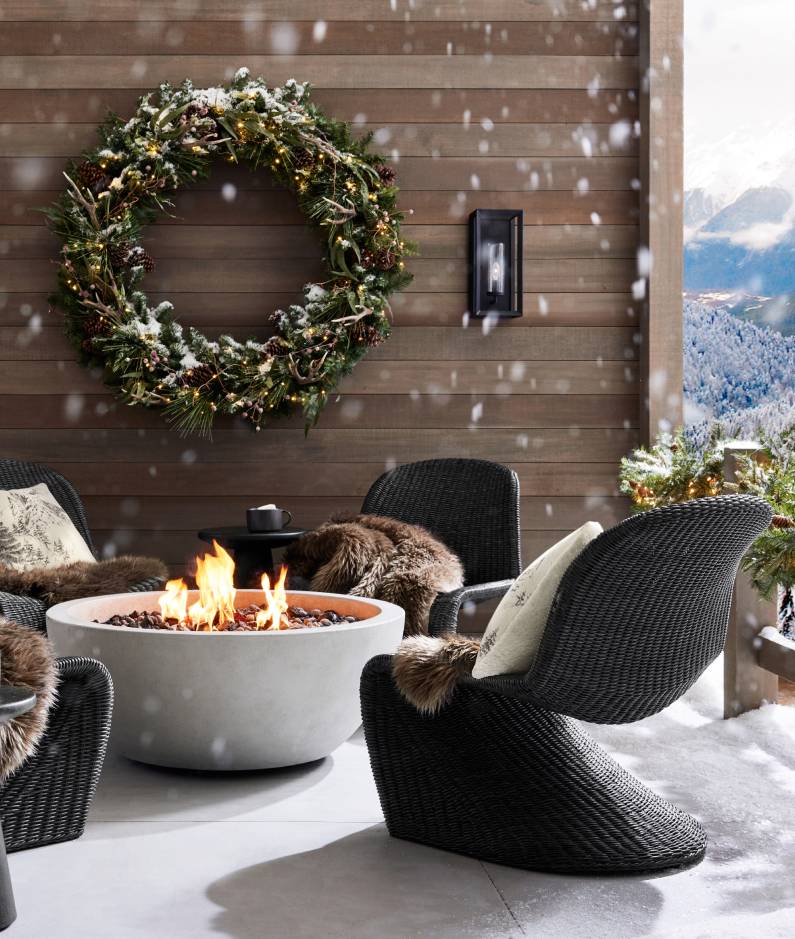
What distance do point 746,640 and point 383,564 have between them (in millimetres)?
1111

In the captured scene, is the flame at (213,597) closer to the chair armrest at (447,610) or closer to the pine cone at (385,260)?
the chair armrest at (447,610)

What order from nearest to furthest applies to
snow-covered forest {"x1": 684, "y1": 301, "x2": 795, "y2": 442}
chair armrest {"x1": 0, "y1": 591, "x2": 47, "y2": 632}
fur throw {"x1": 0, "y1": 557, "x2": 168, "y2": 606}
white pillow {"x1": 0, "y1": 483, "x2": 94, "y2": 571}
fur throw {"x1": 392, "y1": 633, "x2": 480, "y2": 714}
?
fur throw {"x1": 392, "y1": 633, "x2": 480, "y2": 714} → chair armrest {"x1": 0, "y1": 591, "x2": 47, "y2": 632} → fur throw {"x1": 0, "y1": 557, "x2": 168, "y2": 606} → white pillow {"x1": 0, "y1": 483, "x2": 94, "y2": 571} → snow-covered forest {"x1": 684, "y1": 301, "x2": 795, "y2": 442}

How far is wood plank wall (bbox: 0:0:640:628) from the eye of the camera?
3.84m

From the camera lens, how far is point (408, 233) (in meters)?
3.89

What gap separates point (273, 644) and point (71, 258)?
6.65 ft

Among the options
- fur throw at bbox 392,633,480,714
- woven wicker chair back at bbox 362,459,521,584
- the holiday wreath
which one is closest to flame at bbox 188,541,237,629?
fur throw at bbox 392,633,480,714

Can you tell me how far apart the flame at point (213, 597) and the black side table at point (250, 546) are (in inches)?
23.0

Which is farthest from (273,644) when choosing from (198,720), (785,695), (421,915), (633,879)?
(785,695)

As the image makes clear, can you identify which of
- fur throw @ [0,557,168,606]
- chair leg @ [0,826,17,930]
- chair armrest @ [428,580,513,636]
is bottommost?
chair leg @ [0,826,17,930]

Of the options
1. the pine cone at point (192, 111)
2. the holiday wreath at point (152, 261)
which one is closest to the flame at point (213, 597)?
the holiday wreath at point (152, 261)

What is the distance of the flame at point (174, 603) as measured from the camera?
2.55 meters

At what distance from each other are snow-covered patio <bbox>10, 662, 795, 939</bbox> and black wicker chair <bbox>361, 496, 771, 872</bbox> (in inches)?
2.4

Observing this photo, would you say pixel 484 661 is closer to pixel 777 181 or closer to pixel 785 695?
pixel 785 695

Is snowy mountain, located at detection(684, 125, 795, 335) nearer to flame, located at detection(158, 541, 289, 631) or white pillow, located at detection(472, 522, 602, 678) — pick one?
flame, located at detection(158, 541, 289, 631)
